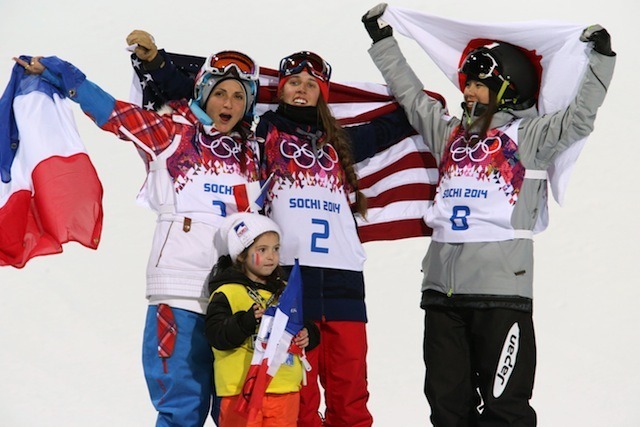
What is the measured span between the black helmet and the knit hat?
955 mm

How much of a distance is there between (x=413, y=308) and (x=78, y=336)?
1.95m

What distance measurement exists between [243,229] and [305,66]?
2.48 feet

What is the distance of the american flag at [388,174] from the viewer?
4.12 meters

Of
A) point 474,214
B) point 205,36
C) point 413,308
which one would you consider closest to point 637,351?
point 413,308

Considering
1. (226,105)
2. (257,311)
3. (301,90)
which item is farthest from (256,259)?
(301,90)

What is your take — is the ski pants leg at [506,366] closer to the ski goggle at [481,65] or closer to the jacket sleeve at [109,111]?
the ski goggle at [481,65]

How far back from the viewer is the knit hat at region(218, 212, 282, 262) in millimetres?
3383

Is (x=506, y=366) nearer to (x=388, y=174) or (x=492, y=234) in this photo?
(x=492, y=234)

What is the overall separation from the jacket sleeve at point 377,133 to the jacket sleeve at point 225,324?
982 millimetres

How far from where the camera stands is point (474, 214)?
11.9 feet

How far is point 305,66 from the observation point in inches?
150

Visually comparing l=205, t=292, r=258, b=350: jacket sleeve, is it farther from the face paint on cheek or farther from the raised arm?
the raised arm

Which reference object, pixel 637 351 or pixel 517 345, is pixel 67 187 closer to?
pixel 517 345

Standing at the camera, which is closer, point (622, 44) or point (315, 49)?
point (315, 49)
